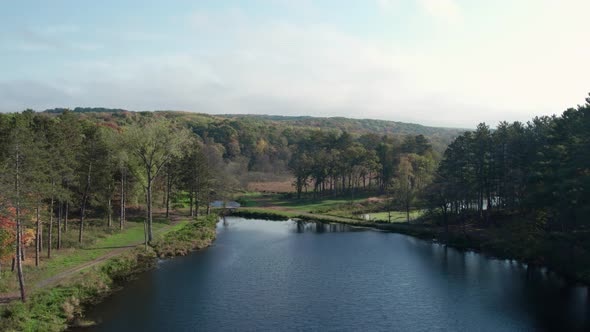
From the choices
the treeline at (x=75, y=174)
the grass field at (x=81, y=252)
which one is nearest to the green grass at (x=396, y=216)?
the treeline at (x=75, y=174)

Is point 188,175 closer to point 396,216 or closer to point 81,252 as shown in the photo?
point 81,252

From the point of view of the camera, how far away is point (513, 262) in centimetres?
5003

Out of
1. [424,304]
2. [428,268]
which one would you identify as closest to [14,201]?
[424,304]

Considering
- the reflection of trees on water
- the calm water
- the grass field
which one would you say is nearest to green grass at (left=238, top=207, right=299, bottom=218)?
the reflection of trees on water

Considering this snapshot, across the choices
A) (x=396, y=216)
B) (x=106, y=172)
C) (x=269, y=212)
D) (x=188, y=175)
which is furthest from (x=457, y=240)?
(x=106, y=172)

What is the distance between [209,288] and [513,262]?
3327 centimetres

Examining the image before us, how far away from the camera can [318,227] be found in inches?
3002

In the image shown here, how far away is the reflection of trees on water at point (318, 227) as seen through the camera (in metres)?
72.2

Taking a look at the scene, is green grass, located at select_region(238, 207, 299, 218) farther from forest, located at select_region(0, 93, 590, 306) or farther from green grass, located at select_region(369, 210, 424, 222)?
green grass, located at select_region(369, 210, 424, 222)

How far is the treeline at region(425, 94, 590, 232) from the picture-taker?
45.3 meters

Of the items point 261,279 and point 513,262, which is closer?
point 261,279

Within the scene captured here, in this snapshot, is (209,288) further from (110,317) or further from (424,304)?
(424,304)

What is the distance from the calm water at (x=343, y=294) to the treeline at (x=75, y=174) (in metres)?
9.69

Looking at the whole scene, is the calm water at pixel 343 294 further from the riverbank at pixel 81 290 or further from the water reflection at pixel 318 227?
the water reflection at pixel 318 227
